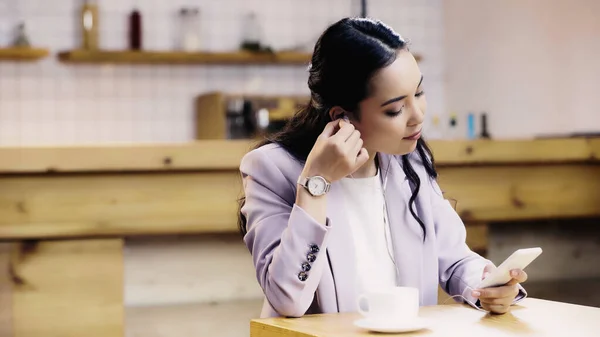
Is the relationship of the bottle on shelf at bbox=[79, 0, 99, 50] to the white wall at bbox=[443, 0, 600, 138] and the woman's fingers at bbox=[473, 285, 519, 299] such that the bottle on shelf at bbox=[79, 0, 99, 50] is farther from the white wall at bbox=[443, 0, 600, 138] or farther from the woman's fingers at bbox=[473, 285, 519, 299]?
the woman's fingers at bbox=[473, 285, 519, 299]

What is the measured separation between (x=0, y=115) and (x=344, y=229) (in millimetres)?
4251

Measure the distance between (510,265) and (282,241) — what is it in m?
0.40

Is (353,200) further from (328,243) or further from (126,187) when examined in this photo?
(126,187)

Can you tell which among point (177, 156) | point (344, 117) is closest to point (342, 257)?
point (344, 117)

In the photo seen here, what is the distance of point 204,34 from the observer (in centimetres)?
570

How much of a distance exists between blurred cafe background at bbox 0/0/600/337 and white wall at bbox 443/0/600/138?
12mm

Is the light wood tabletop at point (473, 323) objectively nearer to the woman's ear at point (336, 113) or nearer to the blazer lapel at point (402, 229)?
the blazer lapel at point (402, 229)

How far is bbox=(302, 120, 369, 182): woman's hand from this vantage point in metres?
1.49

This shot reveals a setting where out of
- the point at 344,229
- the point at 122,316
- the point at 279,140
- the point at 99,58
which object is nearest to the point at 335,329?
the point at 344,229

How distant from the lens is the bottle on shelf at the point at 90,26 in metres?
5.30

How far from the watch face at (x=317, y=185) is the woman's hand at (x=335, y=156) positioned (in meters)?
0.01

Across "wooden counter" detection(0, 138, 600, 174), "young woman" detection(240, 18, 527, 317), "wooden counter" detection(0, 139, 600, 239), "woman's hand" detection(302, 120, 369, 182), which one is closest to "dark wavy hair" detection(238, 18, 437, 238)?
"young woman" detection(240, 18, 527, 317)

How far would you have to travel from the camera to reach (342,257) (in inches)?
63.1

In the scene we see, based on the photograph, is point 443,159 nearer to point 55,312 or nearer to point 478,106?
point 55,312
